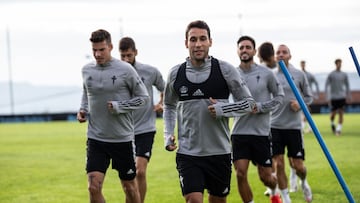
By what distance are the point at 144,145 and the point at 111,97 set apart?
2.13 metres

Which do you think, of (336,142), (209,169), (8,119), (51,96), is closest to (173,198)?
(209,169)

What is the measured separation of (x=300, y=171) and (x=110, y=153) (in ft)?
14.1

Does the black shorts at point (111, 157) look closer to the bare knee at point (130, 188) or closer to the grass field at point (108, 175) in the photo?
the bare knee at point (130, 188)

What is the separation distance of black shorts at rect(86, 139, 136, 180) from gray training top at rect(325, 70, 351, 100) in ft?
68.1

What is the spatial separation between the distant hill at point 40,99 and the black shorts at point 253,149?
5251cm

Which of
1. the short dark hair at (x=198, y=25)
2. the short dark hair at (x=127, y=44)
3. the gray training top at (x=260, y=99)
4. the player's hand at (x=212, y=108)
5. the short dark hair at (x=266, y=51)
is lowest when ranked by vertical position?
the gray training top at (x=260, y=99)

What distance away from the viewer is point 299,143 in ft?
45.9

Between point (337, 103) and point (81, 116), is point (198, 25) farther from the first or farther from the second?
point (337, 103)

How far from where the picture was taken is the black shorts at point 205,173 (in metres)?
8.67

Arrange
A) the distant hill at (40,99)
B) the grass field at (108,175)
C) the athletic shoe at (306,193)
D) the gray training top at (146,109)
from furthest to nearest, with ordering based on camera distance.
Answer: the distant hill at (40,99) < the grass field at (108,175) < the athletic shoe at (306,193) < the gray training top at (146,109)

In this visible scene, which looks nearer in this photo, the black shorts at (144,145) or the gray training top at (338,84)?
the black shorts at (144,145)

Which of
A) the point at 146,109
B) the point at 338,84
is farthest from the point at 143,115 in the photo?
the point at 338,84

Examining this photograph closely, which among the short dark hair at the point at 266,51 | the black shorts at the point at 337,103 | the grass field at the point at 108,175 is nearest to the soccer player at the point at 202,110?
the short dark hair at the point at 266,51

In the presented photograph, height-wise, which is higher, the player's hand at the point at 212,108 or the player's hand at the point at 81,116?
the player's hand at the point at 212,108
